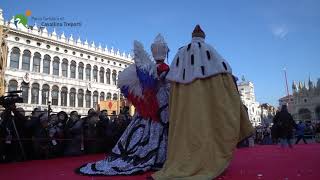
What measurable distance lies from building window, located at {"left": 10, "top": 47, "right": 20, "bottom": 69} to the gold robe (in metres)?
31.5

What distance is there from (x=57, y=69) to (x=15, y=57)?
197 inches

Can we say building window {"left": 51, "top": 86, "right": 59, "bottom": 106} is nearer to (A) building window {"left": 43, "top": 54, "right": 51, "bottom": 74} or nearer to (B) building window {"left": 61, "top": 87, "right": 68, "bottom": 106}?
(B) building window {"left": 61, "top": 87, "right": 68, "bottom": 106}

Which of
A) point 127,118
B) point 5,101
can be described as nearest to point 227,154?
point 5,101

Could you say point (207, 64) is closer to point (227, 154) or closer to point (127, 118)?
point (227, 154)

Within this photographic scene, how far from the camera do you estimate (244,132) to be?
9.66 feet

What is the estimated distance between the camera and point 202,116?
2.74 m

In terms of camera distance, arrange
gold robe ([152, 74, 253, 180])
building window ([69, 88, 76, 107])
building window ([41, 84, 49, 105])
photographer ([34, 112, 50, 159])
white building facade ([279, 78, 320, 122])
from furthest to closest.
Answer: white building facade ([279, 78, 320, 122])
building window ([69, 88, 76, 107])
building window ([41, 84, 49, 105])
photographer ([34, 112, 50, 159])
gold robe ([152, 74, 253, 180])

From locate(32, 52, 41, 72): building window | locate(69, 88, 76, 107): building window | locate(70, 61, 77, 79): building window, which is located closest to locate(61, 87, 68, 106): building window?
locate(69, 88, 76, 107): building window

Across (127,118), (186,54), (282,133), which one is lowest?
(282,133)

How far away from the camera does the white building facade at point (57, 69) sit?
31.2m

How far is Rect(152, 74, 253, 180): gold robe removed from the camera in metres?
2.63

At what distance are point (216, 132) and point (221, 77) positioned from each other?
516 mm

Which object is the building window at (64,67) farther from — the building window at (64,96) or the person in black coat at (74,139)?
the person in black coat at (74,139)

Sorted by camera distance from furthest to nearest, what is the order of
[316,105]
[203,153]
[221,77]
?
[316,105], [221,77], [203,153]
